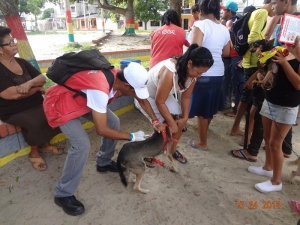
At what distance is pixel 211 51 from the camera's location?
296 centimetres

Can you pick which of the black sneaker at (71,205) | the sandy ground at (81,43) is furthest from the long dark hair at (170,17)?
the sandy ground at (81,43)

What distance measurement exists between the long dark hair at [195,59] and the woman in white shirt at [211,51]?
0.61m

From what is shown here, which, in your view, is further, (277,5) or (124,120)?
(124,120)

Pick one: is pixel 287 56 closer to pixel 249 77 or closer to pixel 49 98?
pixel 249 77

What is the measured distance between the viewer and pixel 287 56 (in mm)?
2129

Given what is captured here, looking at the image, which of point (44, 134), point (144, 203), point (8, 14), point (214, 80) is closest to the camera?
point (144, 203)

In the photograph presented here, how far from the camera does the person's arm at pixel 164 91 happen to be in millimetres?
2383

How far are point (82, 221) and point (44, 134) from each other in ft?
3.56

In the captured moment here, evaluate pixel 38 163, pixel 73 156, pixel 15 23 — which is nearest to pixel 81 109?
pixel 73 156

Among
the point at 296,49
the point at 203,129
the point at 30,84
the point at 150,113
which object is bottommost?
the point at 203,129

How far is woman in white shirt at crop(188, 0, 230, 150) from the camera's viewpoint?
2879 mm

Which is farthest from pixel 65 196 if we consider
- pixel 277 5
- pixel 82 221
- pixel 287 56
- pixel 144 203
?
pixel 277 5

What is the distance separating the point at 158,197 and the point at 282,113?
58.1 inches

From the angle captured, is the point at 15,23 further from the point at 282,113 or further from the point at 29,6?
the point at 29,6
